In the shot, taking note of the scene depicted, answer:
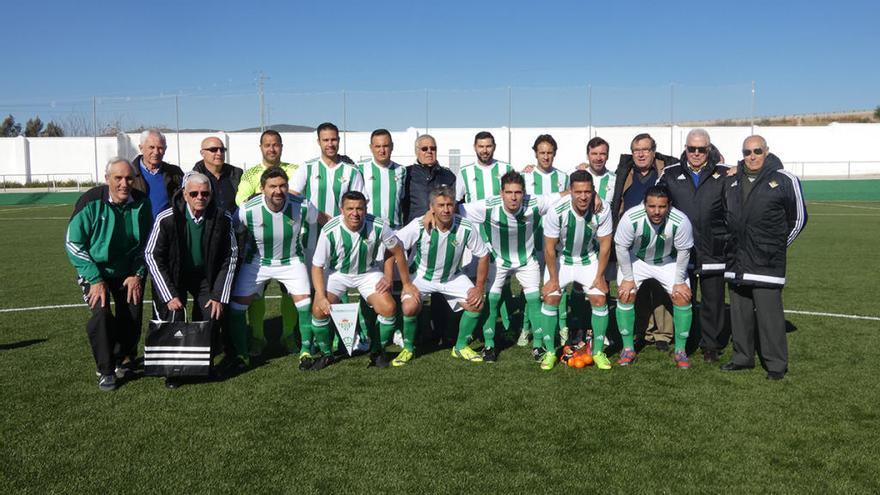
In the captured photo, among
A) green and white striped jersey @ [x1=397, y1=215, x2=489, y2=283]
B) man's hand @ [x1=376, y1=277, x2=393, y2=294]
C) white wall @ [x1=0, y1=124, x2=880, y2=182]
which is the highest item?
white wall @ [x1=0, y1=124, x2=880, y2=182]

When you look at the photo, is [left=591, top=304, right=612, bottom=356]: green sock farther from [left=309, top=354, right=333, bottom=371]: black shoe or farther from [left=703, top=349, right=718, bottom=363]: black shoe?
[left=309, top=354, right=333, bottom=371]: black shoe

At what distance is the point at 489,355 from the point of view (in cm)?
559

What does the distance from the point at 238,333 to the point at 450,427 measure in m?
2.14

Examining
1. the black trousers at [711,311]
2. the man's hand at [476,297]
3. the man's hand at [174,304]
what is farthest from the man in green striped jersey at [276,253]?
the black trousers at [711,311]

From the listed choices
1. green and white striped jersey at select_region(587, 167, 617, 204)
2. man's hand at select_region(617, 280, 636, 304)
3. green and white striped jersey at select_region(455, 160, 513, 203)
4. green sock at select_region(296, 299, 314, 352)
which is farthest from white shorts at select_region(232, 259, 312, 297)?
green and white striped jersey at select_region(587, 167, 617, 204)

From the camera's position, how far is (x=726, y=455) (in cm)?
370

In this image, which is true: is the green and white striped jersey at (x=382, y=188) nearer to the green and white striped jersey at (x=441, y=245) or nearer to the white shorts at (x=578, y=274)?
the green and white striped jersey at (x=441, y=245)

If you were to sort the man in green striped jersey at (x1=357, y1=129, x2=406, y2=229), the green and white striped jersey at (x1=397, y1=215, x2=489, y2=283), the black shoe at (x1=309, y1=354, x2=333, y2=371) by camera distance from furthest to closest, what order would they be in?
1. the man in green striped jersey at (x1=357, y1=129, x2=406, y2=229)
2. the green and white striped jersey at (x1=397, y1=215, x2=489, y2=283)
3. the black shoe at (x1=309, y1=354, x2=333, y2=371)

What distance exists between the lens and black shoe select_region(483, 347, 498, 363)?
5.56 m

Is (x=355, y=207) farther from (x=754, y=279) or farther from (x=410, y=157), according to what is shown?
(x=410, y=157)

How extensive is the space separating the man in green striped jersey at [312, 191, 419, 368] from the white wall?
27.6m

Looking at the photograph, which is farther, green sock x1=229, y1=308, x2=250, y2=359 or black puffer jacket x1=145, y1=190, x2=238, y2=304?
green sock x1=229, y1=308, x2=250, y2=359

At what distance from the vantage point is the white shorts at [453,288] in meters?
5.68

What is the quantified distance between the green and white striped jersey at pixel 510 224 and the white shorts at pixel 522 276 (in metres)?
0.04
